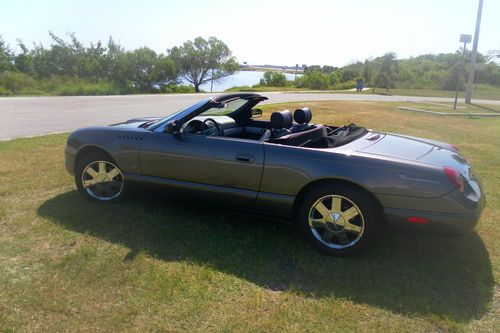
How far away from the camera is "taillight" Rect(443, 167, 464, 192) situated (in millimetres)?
3189

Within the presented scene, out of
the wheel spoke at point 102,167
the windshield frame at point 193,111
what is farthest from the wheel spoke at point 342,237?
the wheel spoke at point 102,167

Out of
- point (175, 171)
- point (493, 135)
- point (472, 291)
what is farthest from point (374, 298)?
point (493, 135)

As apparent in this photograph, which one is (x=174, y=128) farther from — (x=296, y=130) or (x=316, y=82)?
(x=316, y=82)

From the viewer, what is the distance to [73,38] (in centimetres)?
4194

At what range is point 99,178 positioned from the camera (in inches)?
179

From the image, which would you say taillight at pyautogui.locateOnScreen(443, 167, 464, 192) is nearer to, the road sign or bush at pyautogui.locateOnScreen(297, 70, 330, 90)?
the road sign

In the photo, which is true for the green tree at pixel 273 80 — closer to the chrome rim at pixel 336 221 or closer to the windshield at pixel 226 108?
the windshield at pixel 226 108

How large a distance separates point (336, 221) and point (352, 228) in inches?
5.7

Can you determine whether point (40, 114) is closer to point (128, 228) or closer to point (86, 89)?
point (128, 228)

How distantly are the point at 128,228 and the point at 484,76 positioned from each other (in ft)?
194

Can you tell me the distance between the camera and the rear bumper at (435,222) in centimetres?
319

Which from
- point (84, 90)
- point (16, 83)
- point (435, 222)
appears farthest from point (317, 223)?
point (16, 83)

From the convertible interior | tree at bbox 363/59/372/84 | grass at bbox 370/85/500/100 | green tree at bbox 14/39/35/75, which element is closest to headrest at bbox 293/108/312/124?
the convertible interior

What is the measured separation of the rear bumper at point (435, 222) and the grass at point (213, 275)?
1.17 ft
